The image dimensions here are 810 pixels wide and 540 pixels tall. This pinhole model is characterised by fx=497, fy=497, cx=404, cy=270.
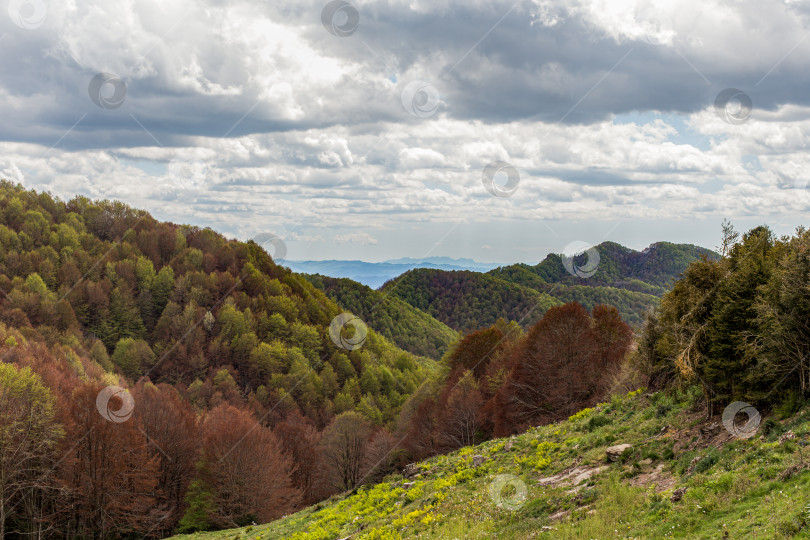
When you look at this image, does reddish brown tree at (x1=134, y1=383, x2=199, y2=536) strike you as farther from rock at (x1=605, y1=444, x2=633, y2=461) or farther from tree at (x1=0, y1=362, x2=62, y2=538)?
rock at (x1=605, y1=444, x2=633, y2=461)

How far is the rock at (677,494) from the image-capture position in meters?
13.2

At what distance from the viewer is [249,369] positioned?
125625mm

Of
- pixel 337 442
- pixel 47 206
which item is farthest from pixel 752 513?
pixel 47 206

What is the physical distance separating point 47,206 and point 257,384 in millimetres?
115803

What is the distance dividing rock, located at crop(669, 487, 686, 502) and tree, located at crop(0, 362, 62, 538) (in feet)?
153

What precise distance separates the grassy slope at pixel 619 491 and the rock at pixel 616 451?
27 cm

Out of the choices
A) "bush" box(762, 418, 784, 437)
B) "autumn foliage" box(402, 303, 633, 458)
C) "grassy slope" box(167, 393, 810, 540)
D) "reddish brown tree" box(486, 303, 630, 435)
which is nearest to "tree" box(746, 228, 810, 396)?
"bush" box(762, 418, 784, 437)

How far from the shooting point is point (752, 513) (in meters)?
11.2

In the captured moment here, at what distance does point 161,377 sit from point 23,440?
85.1m

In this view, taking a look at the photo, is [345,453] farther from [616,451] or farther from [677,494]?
[677,494]

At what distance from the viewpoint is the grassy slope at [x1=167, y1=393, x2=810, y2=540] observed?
1173cm

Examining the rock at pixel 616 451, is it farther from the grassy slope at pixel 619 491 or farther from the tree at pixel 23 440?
the tree at pixel 23 440

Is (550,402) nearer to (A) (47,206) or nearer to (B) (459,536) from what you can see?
(B) (459,536)

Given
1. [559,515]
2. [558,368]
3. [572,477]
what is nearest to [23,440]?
[572,477]
